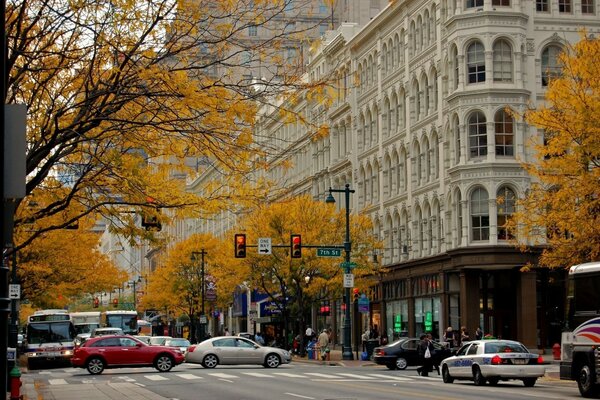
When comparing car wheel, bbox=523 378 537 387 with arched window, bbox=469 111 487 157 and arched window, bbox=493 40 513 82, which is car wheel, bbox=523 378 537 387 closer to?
arched window, bbox=469 111 487 157

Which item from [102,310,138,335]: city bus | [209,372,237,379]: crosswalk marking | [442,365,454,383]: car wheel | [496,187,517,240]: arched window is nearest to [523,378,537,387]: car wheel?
[442,365,454,383]: car wheel

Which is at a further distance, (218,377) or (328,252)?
(328,252)

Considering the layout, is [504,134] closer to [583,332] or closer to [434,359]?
[434,359]

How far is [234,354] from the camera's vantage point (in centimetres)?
4738

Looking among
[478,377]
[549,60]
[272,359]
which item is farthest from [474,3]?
[478,377]

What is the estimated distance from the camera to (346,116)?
82625 millimetres

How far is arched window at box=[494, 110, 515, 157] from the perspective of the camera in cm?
5969

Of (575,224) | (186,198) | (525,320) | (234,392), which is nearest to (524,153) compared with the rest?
(525,320)

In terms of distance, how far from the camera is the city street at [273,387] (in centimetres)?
2838

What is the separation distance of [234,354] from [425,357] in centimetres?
977

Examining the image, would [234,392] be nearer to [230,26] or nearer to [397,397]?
[397,397]

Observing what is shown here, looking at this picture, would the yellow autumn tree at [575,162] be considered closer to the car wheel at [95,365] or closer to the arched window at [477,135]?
the car wheel at [95,365]

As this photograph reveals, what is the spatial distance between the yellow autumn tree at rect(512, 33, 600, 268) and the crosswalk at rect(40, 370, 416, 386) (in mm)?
7500

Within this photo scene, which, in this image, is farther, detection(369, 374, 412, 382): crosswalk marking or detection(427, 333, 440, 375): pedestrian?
detection(427, 333, 440, 375): pedestrian
